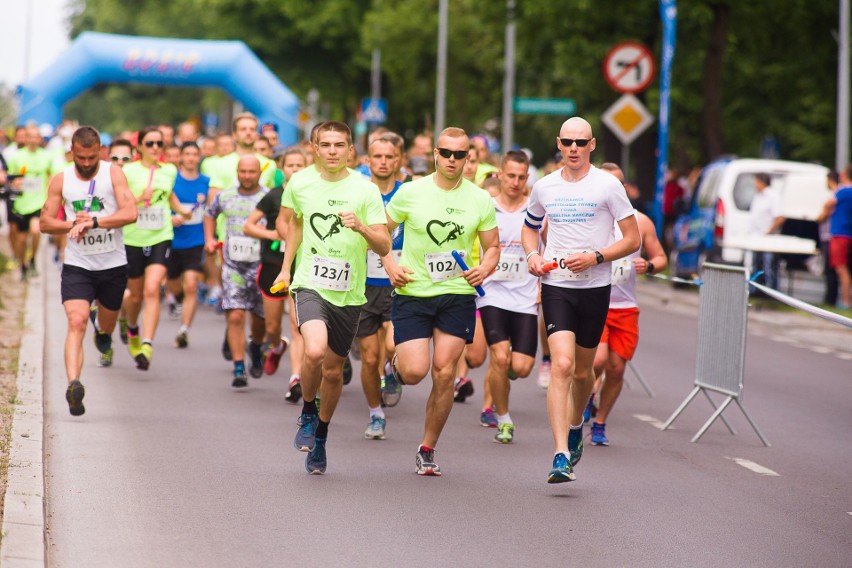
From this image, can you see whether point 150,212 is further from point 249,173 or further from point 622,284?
point 622,284

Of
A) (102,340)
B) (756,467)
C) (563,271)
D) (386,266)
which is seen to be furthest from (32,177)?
(563,271)

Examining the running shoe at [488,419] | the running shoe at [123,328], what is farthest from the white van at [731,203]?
the running shoe at [488,419]

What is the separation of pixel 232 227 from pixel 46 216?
8.29 feet

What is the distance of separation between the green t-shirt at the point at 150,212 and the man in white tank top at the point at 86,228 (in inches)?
116

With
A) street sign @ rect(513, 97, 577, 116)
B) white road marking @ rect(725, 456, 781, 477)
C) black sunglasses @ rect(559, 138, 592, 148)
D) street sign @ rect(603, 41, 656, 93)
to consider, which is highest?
street sign @ rect(603, 41, 656, 93)

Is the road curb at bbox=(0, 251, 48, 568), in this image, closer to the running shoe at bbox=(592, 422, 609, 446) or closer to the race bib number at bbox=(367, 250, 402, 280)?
the race bib number at bbox=(367, 250, 402, 280)

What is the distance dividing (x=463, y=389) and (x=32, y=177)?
1095 centimetres

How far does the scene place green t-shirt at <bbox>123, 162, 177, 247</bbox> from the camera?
550 inches

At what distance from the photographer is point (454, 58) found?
171ft

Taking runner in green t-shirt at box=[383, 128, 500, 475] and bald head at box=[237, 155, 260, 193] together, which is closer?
runner in green t-shirt at box=[383, 128, 500, 475]

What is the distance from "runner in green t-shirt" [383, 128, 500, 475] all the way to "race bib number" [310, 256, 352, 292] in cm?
25

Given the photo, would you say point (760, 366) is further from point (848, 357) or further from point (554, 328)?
point (554, 328)

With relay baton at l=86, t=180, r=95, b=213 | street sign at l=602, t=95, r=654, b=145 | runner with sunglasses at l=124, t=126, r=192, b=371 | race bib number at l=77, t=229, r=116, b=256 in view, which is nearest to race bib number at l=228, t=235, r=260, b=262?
runner with sunglasses at l=124, t=126, r=192, b=371

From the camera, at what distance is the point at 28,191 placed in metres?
21.7
